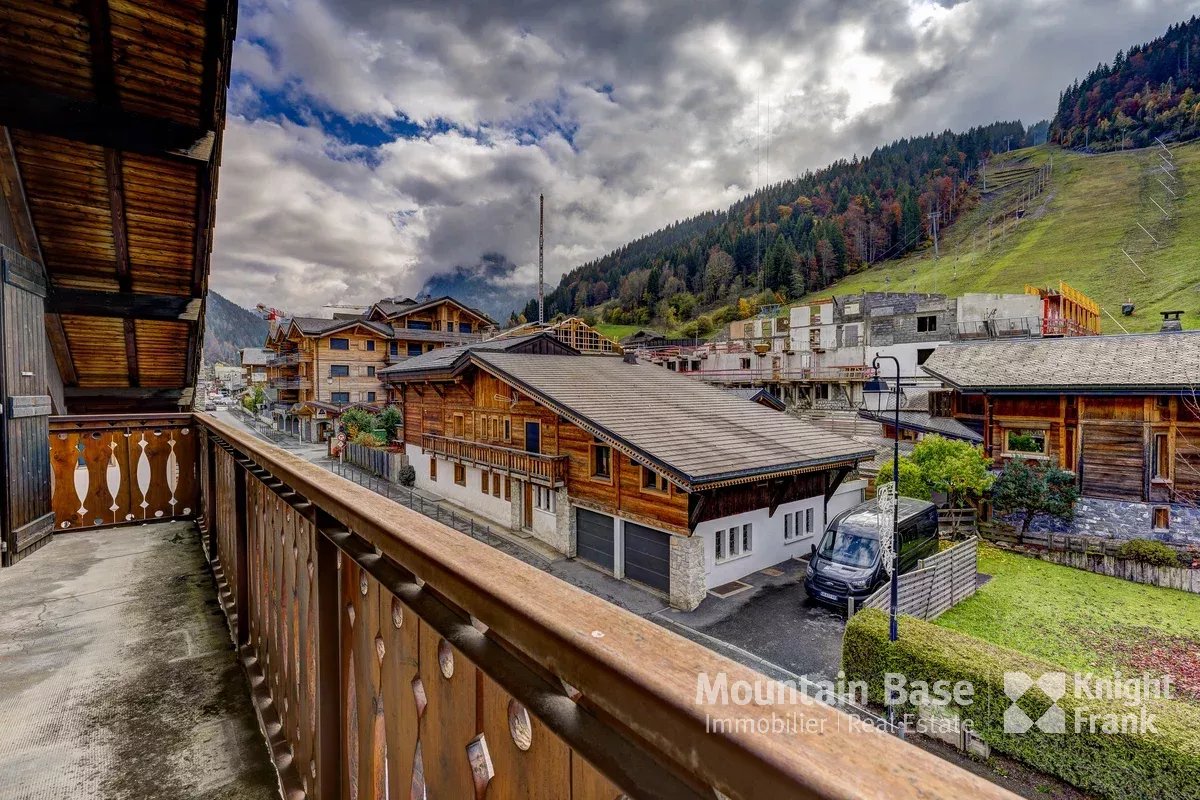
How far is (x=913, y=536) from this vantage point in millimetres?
11875

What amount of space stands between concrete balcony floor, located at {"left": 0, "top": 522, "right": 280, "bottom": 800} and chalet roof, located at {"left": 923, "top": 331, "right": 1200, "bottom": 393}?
2263cm

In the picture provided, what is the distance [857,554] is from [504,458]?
10633 mm

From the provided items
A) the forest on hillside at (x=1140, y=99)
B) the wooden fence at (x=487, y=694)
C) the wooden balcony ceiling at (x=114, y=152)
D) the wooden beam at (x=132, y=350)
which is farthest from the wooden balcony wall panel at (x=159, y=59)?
the forest on hillside at (x=1140, y=99)

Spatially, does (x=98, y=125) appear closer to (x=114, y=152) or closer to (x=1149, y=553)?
(x=114, y=152)

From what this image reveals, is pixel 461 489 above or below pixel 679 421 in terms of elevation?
below

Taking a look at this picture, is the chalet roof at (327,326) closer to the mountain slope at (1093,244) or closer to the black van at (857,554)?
the black van at (857,554)

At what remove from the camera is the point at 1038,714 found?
6.75 m

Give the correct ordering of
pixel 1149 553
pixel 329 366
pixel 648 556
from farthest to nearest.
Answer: pixel 329 366 < pixel 1149 553 < pixel 648 556

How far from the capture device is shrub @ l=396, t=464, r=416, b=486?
24.5 metres

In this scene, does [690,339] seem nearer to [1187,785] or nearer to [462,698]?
[1187,785]

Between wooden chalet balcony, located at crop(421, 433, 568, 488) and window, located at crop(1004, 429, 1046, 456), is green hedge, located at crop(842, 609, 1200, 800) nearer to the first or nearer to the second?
wooden chalet balcony, located at crop(421, 433, 568, 488)

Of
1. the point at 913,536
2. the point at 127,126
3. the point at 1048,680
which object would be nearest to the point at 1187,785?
the point at 1048,680

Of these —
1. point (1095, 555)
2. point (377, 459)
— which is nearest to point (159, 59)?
point (1095, 555)

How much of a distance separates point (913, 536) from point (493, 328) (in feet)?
130
